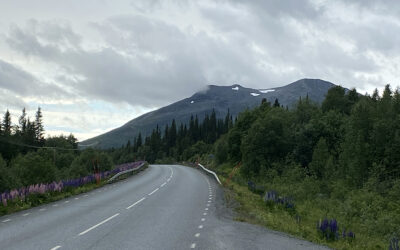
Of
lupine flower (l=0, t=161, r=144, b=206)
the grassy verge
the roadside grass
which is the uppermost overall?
lupine flower (l=0, t=161, r=144, b=206)

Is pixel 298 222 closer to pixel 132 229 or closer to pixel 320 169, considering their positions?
pixel 132 229

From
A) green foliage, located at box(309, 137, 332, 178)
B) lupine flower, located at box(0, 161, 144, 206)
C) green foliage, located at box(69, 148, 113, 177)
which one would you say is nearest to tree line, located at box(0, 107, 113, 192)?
green foliage, located at box(69, 148, 113, 177)

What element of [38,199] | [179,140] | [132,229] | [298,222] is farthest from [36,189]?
[179,140]

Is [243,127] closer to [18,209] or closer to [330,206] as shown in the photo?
[330,206]

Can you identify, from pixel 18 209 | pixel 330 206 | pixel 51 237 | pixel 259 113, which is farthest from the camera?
pixel 259 113

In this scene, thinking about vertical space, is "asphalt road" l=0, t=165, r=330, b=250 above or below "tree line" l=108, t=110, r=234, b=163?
below

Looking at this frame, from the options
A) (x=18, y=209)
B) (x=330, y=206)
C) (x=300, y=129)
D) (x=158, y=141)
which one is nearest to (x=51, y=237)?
(x=18, y=209)

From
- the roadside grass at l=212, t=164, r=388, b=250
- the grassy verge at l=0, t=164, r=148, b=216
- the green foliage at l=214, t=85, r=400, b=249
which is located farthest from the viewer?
the green foliage at l=214, t=85, r=400, b=249

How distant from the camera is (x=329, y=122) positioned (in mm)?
47812

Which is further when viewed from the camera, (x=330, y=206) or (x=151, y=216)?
(x=330, y=206)

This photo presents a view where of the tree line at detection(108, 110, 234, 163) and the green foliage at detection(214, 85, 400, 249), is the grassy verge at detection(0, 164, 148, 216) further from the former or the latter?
the tree line at detection(108, 110, 234, 163)

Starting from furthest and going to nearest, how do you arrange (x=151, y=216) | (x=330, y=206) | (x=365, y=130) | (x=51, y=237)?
1. (x=365, y=130)
2. (x=330, y=206)
3. (x=151, y=216)
4. (x=51, y=237)

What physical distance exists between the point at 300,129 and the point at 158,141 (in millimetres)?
124796

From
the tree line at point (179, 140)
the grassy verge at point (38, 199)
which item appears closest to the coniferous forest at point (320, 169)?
the grassy verge at point (38, 199)
